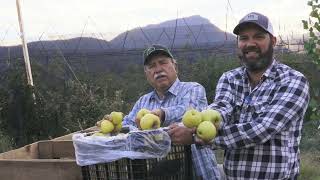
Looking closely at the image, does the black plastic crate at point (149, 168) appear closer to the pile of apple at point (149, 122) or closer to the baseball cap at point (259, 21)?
the pile of apple at point (149, 122)

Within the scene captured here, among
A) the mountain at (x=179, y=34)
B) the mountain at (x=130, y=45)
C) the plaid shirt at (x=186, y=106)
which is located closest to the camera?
the plaid shirt at (x=186, y=106)

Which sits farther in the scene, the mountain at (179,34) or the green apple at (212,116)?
the mountain at (179,34)

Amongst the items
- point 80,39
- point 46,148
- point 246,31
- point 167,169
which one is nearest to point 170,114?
point 167,169

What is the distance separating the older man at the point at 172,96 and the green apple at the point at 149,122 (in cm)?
30

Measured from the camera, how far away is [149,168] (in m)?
2.42

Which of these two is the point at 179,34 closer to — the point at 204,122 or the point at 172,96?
the point at 172,96

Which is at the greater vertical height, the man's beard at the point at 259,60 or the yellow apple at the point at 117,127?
the man's beard at the point at 259,60

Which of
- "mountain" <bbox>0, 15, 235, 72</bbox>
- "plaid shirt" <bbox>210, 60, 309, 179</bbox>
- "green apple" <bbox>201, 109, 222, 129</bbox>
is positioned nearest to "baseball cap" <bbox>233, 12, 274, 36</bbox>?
"plaid shirt" <bbox>210, 60, 309, 179</bbox>

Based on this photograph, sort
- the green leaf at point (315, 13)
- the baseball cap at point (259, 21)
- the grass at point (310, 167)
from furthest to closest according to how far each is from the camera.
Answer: the grass at point (310, 167) < the green leaf at point (315, 13) < the baseball cap at point (259, 21)

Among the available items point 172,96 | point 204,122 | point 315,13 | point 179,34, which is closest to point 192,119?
point 204,122

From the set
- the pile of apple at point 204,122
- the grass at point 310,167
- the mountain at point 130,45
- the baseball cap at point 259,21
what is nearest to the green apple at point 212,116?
the pile of apple at point 204,122

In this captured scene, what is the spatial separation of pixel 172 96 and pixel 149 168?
786mm

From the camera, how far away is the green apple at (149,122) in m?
2.51

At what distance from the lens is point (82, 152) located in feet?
8.25
